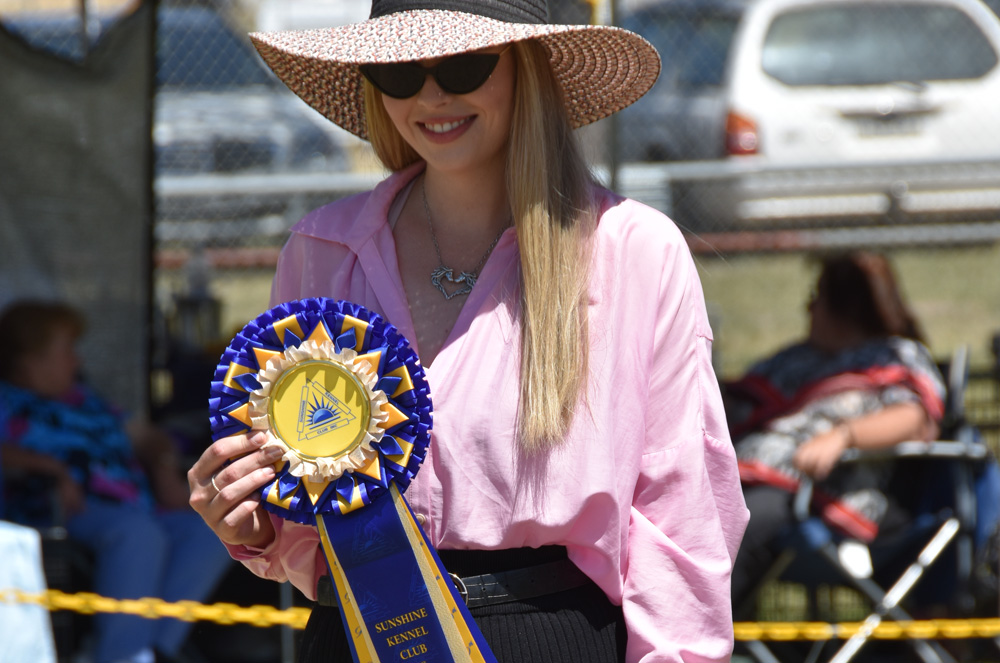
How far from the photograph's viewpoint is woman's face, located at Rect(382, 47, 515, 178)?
5.20ft

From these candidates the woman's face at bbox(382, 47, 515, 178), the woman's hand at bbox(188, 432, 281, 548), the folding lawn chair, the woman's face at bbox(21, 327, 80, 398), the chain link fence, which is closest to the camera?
the woman's hand at bbox(188, 432, 281, 548)

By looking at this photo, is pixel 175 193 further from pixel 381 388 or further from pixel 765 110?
pixel 381 388

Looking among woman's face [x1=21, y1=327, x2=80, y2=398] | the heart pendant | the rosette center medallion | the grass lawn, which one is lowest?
the grass lawn

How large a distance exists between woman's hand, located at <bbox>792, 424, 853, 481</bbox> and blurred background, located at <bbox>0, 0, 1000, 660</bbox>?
1170 millimetres

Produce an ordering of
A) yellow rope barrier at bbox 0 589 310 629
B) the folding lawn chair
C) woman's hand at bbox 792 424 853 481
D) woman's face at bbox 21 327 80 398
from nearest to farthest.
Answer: yellow rope barrier at bbox 0 589 310 629
the folding lawn chair
woman's hand at bbox 792 424 853 481
woman's face at bbox 21 327 80 398

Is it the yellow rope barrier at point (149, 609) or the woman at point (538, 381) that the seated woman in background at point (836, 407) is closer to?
the yellow rope barrier at point (149, 609)

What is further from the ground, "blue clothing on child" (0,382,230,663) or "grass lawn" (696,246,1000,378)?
"blue clothing on child" (0,382,230,663)

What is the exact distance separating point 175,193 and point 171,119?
2.28 metres

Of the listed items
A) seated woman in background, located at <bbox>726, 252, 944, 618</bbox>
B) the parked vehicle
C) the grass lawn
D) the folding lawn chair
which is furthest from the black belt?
the grass lawn

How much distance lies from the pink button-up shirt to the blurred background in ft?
7.27

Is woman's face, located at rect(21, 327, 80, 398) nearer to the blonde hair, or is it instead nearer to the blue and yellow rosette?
the blue and yellow rosette

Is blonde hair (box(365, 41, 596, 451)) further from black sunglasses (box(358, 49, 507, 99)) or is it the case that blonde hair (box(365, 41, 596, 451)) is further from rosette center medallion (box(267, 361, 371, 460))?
rosette center medallion (box(267, 361, 371, 460))

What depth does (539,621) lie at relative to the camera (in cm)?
152

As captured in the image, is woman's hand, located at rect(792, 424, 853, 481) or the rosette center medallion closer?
the rosette center medallion
